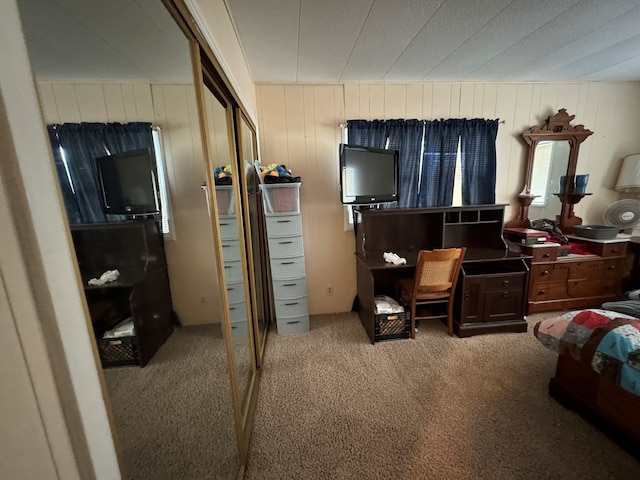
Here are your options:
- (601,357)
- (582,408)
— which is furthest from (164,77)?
(582,408)

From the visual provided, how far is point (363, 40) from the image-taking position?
1788mm

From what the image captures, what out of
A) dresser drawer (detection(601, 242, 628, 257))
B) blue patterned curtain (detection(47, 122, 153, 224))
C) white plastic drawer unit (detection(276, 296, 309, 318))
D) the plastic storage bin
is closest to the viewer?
blue patterned curtain (detection(47, 122, 153, 224))

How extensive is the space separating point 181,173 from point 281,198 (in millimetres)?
1380

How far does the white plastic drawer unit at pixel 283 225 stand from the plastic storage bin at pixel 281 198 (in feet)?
0.18

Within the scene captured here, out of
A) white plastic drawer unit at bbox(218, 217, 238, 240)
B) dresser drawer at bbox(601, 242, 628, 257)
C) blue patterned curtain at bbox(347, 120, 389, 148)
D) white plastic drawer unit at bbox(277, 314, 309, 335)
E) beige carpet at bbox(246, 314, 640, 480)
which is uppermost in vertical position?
blue patterned curtain at bbox(347, 120, 389, 148)

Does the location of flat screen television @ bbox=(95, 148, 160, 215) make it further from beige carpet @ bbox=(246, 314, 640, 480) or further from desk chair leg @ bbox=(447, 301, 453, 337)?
desk chair leg @ bbox=(447, 301, 453, 337)

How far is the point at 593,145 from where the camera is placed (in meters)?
2.74

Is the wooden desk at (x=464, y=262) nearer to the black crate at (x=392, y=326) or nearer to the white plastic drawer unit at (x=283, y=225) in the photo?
the black crate at (x=392, y=326)

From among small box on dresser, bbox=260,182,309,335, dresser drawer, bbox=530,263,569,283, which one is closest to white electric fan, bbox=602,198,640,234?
dresser drawer, bbox=530,263,569,283

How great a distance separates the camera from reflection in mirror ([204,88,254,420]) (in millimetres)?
1158

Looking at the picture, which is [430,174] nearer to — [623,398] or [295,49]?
[295,49]

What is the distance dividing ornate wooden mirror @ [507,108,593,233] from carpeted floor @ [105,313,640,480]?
152 cm

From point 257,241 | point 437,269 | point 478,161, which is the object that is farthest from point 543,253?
point 257,241

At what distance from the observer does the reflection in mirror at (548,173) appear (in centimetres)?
270
